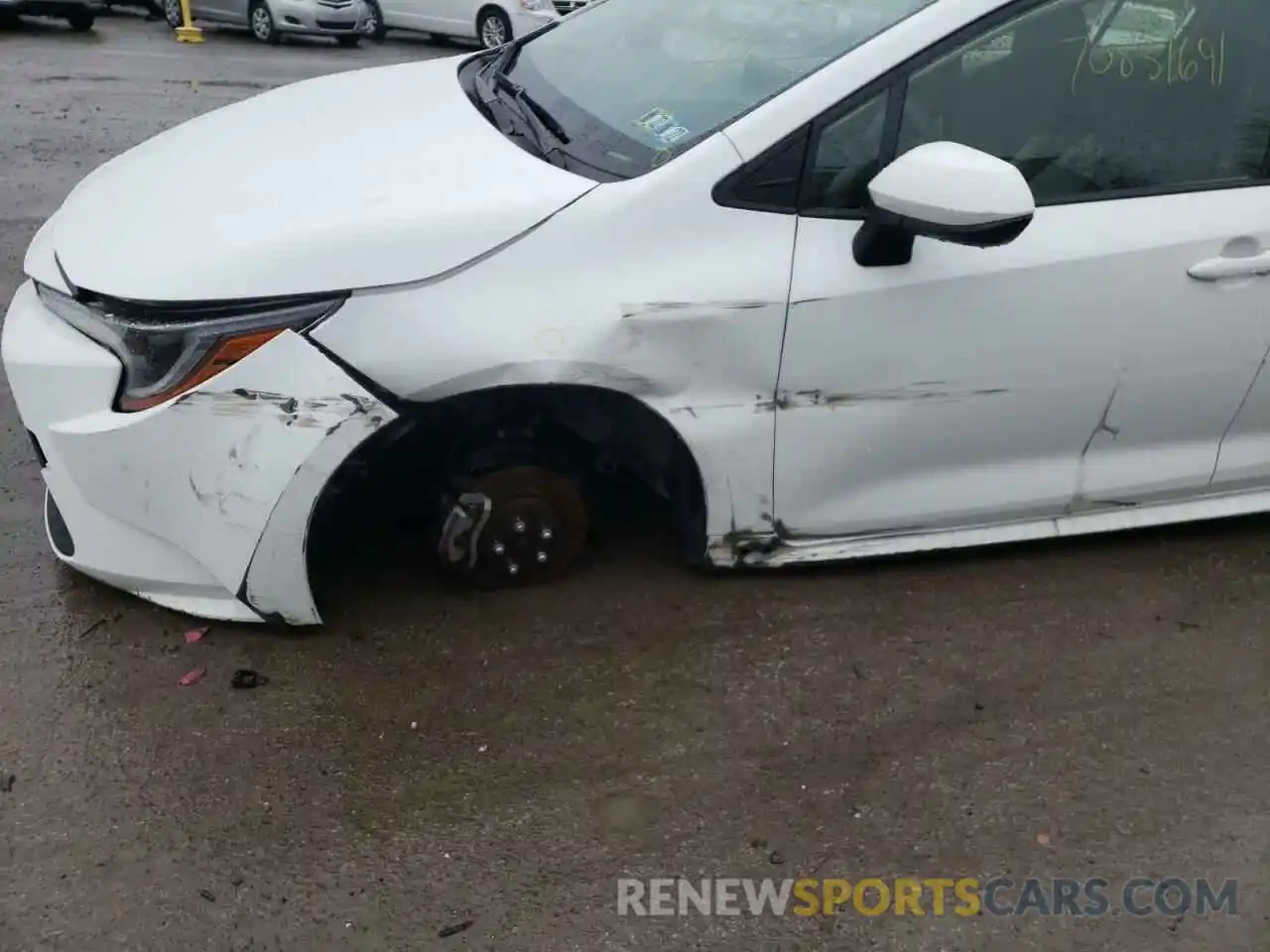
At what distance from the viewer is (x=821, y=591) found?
303cm

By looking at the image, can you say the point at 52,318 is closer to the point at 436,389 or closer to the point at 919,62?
the point at 436,389

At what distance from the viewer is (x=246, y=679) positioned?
262cm

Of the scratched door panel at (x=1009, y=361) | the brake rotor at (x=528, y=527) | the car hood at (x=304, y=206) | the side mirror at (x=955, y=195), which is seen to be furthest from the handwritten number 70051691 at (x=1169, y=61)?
the brake rotor at (x=528, y=527)

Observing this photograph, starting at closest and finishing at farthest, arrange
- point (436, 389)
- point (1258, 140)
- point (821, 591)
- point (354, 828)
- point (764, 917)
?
point (764, 917) → point (354, 828) → point (436, 389) → point (1258, 140) → point (821, 591)

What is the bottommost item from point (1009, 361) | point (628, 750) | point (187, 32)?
point (628, 750)

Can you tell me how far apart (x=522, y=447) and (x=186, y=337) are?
80 cm

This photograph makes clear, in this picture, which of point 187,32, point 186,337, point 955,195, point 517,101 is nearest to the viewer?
point 955,195

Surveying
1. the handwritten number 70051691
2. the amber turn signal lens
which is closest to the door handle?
the handwritten number 70051691

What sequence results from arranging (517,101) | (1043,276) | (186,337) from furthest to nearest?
1. (517,101)
2. (1043,276)
3. (186,337)

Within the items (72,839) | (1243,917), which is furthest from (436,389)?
(1243,917)

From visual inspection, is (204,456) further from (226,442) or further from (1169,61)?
(1169,61)

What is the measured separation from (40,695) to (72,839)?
0.48 metres

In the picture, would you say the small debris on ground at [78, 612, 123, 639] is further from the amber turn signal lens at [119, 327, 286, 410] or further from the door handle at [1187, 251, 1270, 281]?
the door handle at [1187, 251, 1270, 281]

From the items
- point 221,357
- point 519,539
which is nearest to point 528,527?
point 519,539
